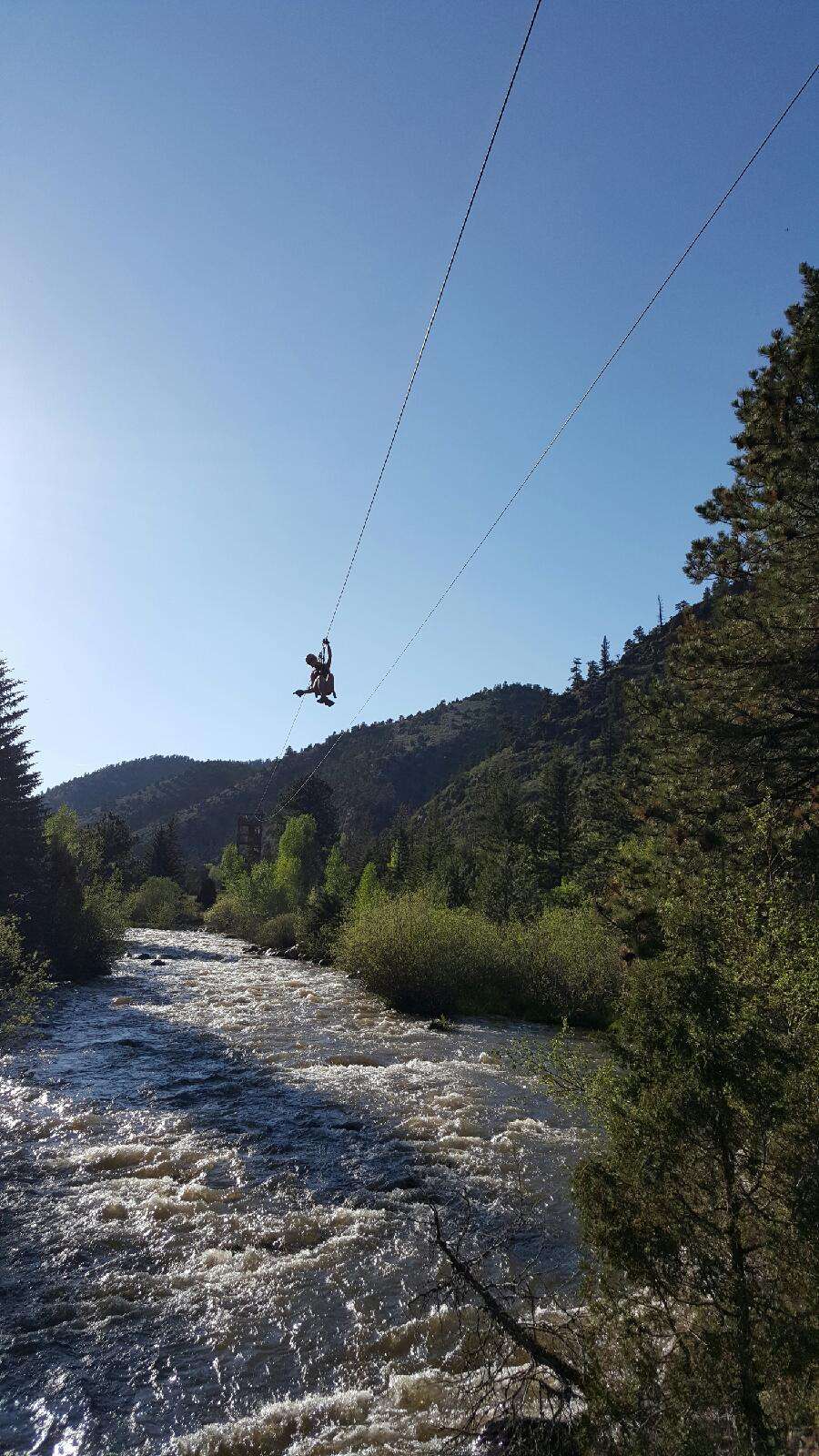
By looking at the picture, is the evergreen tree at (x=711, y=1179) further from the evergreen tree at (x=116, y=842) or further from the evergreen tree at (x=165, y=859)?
the evergreen tree at (x=116, y=842)

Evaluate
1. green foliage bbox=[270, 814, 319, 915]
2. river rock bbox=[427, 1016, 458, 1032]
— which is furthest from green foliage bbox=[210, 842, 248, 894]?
river rock bbox=[427, 1016, 458, 1032]

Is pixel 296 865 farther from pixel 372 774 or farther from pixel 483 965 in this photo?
pixel 372 774

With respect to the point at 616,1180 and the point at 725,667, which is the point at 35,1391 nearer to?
the point at 616,1180

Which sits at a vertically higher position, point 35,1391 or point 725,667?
point 725,667

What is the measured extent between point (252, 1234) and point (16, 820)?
3559 cm

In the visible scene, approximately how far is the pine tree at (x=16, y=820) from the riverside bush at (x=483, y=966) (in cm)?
1670

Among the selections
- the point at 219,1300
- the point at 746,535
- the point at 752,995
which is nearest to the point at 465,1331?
the point at 219,1300

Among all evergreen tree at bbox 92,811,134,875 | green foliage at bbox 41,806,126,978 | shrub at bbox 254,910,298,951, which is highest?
evergreen tree at bbox 92,811,134,875

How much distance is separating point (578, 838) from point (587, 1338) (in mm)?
48667

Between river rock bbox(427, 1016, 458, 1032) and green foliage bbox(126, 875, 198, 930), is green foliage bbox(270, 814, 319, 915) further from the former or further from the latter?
river rock bbox(427, 1016, 458, 1032)

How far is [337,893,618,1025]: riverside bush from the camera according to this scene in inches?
981

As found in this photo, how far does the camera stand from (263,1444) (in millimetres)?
5609

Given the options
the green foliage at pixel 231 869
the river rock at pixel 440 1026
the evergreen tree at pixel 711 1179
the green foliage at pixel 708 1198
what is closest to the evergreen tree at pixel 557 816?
the river rock at pixel 440 1026

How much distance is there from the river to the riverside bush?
249 inches
